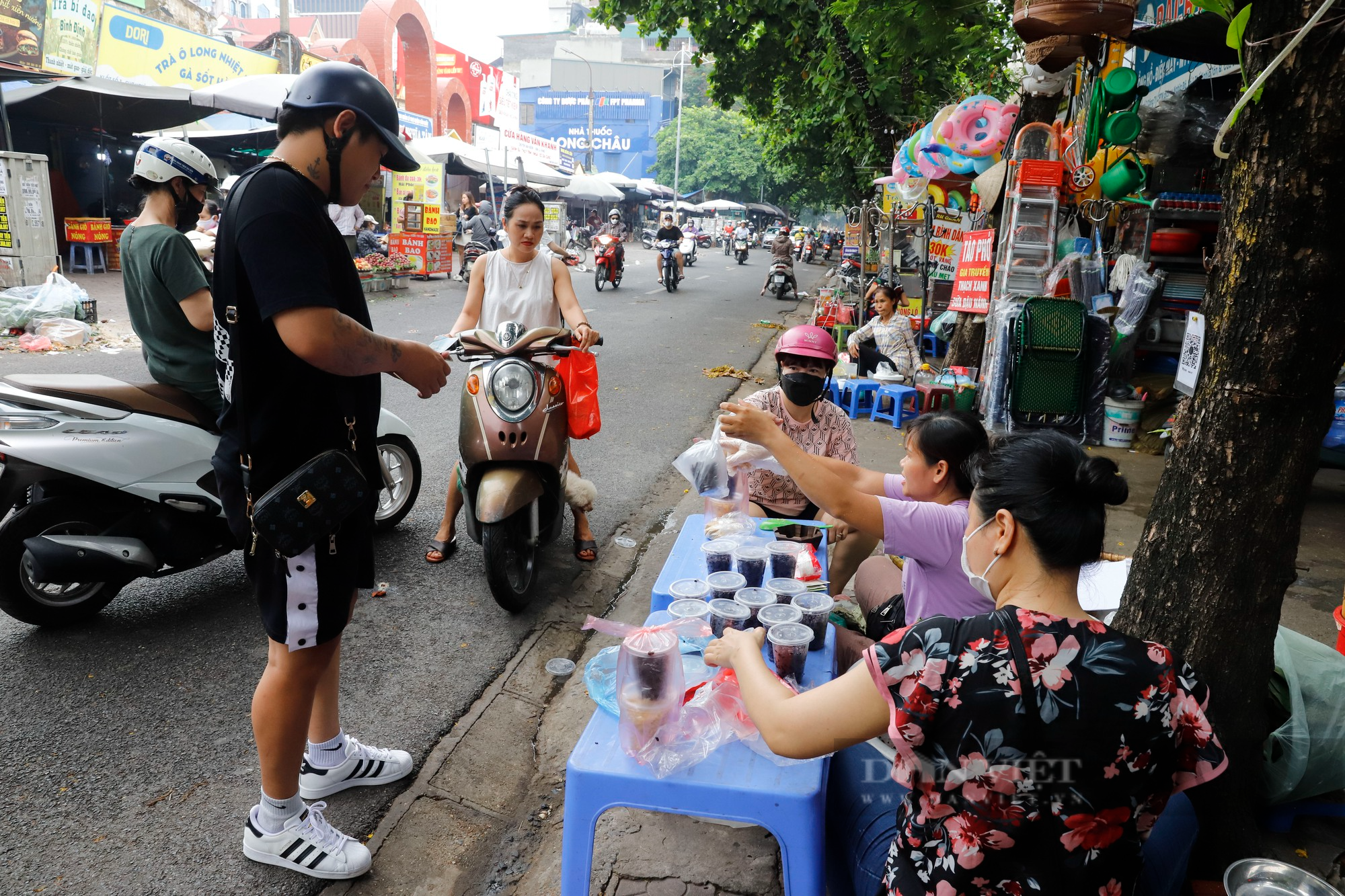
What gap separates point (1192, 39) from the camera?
5.00m

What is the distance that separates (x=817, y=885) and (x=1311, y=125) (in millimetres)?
2061

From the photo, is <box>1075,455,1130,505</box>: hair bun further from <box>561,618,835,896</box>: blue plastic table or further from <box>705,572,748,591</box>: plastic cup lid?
<box>705,572,748,591</box>: plastic cup lid

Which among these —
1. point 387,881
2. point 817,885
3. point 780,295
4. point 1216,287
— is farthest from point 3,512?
point 780,295

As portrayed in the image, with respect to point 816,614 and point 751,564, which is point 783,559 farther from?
point 816,614

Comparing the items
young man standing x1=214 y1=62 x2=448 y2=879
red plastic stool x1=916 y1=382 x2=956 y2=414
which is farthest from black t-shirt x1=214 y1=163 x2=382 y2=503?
red plastic stool x1=916 y1=382 x2=956 y2=414

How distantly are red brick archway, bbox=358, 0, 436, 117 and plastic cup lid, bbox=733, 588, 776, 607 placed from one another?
2654cm

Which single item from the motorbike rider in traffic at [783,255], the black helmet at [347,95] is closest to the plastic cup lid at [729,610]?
the black helmet at [347,95]

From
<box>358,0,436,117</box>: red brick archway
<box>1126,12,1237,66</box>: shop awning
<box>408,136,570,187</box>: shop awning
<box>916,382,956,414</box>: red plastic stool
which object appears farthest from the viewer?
<box>358,0,436,117</box>: red brick archway

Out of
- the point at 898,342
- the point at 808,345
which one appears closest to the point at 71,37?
the point at 898,342

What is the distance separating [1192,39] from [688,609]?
4.94 metres

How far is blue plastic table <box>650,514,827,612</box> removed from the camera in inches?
103

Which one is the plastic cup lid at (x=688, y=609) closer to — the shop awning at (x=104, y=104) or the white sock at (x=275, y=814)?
the white sock at (x=275, y=814)

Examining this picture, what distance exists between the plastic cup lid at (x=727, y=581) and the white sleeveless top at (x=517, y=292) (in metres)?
2.30

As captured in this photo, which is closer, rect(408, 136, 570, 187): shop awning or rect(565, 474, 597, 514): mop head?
rect(565, 474, 597, 514): mop head
